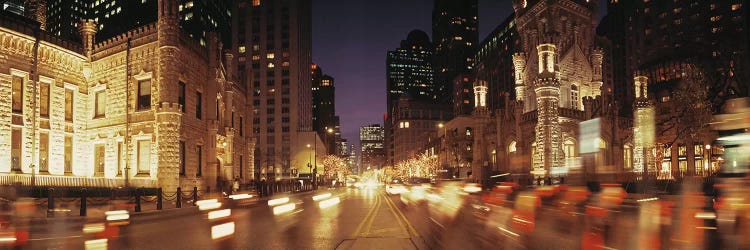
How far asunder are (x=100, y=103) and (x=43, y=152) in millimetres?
5391

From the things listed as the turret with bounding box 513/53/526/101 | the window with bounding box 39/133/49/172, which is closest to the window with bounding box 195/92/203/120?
the window with bounding box 39/133/49/172

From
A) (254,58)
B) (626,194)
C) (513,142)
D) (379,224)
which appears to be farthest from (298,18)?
(379,224)

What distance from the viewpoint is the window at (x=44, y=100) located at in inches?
1265

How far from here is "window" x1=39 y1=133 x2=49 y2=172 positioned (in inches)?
1261

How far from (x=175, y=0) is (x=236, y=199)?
13.6m

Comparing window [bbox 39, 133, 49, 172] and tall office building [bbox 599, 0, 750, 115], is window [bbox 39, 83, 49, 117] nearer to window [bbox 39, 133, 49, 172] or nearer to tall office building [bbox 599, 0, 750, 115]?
window [bbox 39, 133, 49, 172]

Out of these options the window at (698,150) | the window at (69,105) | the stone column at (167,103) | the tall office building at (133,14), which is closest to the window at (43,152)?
the window at (69,105)

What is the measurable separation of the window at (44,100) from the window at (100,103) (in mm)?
3758

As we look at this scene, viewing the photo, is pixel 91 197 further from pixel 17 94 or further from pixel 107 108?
pixel 107 108

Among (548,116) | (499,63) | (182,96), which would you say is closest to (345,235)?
(182,96)

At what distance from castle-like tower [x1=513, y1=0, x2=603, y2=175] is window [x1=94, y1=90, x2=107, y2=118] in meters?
39.3

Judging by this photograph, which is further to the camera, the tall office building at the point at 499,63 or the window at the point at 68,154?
the tall office building at the point at 499,63

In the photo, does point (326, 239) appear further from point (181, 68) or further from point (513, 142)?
point (513, 142)

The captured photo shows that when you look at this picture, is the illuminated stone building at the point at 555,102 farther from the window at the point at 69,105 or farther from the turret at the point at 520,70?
the window at the point at 69,105
